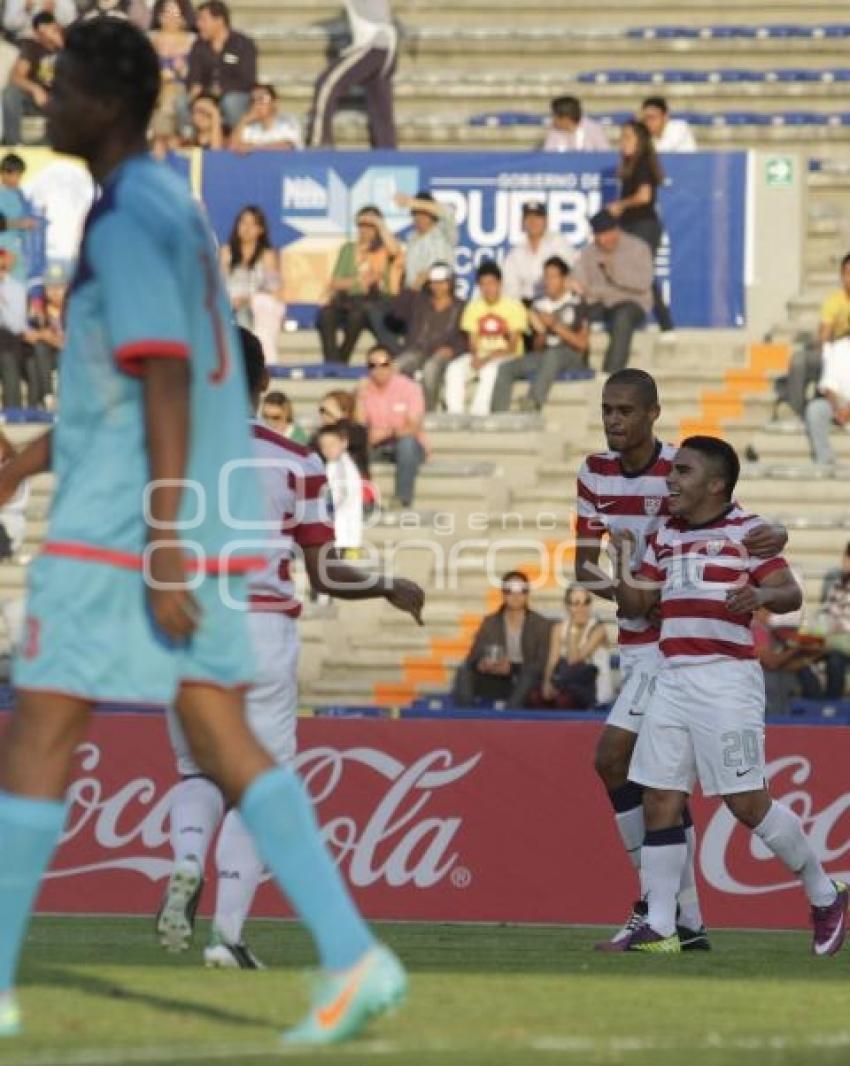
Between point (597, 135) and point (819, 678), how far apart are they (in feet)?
23.2

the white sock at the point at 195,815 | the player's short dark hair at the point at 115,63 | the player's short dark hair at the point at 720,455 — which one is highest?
the player's short dark hair at the point at 115,63

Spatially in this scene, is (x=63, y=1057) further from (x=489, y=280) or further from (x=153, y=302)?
(x=489, y=280)

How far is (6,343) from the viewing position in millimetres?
22766

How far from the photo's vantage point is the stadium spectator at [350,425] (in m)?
20.8

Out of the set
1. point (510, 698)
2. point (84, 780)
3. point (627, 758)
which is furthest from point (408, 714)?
point (627, 758)

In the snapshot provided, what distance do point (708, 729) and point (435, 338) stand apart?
1140 cm

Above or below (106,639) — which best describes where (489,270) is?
above

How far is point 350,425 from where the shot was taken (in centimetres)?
2081

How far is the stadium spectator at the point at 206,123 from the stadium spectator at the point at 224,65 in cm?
39

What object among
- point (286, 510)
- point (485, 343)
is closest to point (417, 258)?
point (485, 343)

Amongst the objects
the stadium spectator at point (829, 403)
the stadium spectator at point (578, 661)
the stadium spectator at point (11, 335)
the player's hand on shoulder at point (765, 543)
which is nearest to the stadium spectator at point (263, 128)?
the stadium spectator at point (11, 335)

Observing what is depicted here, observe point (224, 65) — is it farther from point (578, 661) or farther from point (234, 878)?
point (234, 878)

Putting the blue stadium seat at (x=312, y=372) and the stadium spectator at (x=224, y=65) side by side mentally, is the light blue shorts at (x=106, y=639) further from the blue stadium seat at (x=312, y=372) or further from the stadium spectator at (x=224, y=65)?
the stadium spectator at (x=224, y=65)

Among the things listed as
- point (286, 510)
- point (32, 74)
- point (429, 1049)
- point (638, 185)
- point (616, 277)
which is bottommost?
point (429, 1049)
